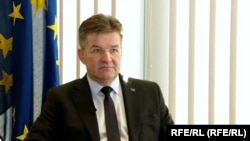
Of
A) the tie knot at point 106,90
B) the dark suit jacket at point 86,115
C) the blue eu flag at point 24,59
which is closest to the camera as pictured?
the dark suit jacket at point 86,115

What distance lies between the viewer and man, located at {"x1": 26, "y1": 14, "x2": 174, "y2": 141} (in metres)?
1.77

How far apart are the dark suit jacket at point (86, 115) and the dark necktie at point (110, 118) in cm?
6

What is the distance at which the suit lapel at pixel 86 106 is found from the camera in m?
1.77

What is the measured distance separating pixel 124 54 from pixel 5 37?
88 cm

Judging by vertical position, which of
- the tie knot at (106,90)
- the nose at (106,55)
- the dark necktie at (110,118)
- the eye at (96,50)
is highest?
the eye at (96,50)

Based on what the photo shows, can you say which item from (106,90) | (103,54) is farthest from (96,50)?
(106,90)

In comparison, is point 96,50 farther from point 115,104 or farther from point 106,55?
point 115,104

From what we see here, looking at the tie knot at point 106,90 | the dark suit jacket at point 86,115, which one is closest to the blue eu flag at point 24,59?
the dark suit jacket at point 86,115

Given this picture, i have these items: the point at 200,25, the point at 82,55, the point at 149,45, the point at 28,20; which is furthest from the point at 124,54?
the point at 82,55

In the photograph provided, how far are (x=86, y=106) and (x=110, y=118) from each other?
128mm

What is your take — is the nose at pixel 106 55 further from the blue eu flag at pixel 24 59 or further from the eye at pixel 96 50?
the blue eu flag at pixel 24 59

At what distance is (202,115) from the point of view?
2699 millimetres

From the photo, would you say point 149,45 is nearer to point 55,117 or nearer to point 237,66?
point 237,66

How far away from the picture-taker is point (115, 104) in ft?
6.27
